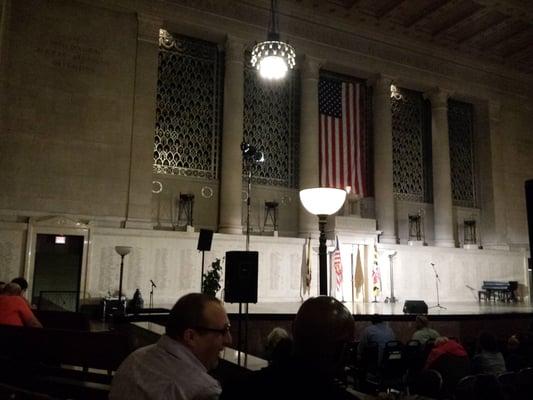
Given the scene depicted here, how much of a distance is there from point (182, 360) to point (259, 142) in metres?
15.0

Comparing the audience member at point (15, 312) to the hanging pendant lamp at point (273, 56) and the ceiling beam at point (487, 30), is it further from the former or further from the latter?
the ceiling beam at point (487, 30)

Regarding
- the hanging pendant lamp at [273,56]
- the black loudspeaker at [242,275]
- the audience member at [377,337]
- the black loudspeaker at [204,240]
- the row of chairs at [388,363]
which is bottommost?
the row of chairs at [388,363]

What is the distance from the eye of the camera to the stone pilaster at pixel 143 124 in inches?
539

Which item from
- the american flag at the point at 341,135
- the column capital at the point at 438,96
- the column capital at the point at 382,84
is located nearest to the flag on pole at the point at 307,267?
the american flag at the point at 341,135

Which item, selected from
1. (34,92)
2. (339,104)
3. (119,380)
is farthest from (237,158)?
(119,380)

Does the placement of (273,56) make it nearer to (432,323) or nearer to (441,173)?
(432,323)

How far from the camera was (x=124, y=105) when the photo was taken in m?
14.0

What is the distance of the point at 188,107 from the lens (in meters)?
15.7

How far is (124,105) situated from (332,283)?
818 cm

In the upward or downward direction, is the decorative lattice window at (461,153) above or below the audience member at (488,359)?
above

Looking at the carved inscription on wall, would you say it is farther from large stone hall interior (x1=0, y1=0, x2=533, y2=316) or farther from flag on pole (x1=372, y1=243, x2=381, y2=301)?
flag on pole (x1=372, y1=243, x2=381, y2=301)

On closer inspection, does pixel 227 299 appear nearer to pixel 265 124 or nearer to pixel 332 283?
pixel 332 283

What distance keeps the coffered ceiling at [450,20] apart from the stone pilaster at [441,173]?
237 cm

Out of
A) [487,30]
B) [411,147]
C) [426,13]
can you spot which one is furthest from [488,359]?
[487,30]
